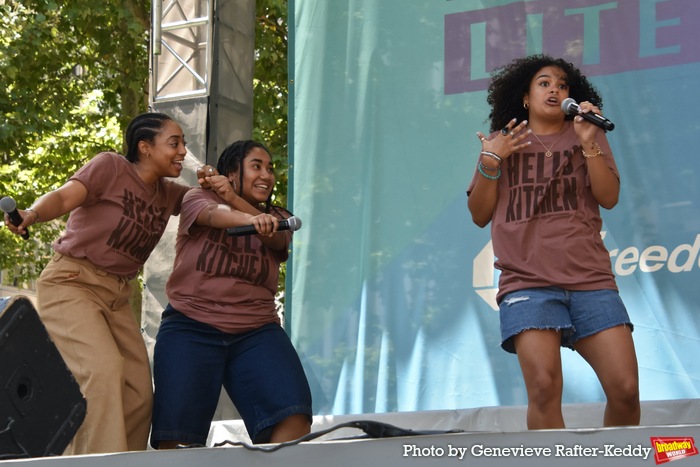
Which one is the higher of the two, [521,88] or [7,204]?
[521,88]

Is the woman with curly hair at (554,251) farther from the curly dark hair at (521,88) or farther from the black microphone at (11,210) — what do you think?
the black microphone at (11,210)

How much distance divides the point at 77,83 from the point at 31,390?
9.77 m

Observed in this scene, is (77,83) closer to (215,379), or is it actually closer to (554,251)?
(215,379)

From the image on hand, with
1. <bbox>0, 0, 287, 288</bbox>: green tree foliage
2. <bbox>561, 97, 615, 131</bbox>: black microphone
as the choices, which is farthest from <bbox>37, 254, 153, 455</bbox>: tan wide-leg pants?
<bbox>0, 0, 287, 288</bbox>: green tree foliage

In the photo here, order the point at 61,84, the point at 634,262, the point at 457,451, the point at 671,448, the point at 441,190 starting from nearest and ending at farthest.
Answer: the point at 671,448 < the point at 457,451 < the point at 634,262 < the point at 441,190 < the point at 61,84

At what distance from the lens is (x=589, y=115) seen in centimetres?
316

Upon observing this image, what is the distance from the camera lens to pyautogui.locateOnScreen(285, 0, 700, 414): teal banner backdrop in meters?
4.51

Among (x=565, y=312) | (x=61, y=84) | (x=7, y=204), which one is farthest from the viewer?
(x=61, y=84)

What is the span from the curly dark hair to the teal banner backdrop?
1.05m

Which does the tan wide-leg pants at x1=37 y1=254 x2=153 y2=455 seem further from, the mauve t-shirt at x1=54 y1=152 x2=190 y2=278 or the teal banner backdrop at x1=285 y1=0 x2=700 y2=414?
the teal banner backdrop at x1=285 y1=0 x2=700 y2=414

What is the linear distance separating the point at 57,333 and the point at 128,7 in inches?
299

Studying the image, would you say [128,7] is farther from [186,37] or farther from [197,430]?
[197,430]

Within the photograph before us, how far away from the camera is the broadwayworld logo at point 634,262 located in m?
4.40

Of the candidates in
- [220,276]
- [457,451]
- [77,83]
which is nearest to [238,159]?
[220,276]
